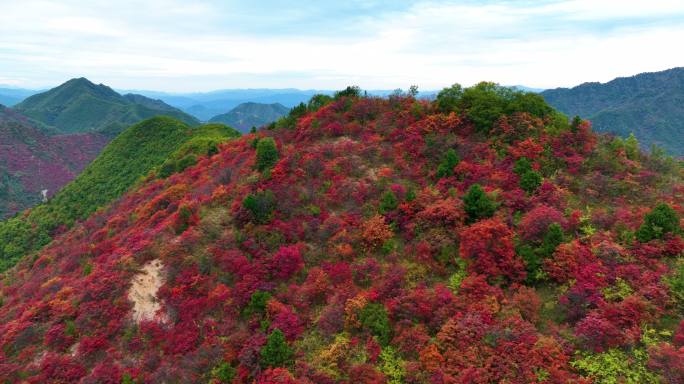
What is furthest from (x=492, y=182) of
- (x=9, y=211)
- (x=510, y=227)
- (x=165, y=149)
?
(x=9, y=211)

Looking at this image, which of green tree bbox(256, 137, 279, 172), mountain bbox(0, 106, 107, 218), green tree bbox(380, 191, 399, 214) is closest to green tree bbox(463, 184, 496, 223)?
green tree bbox(380, 191, 399, 214)

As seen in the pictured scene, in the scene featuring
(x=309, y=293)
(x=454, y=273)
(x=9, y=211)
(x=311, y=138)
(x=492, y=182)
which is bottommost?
(x=9, y=211)

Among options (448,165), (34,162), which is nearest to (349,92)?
(448,165)

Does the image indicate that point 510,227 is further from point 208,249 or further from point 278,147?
point 278,147

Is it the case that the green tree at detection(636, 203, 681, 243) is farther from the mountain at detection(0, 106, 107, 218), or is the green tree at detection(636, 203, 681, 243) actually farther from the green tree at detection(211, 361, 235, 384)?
the mountain at detection(0, 106, 107, 218)

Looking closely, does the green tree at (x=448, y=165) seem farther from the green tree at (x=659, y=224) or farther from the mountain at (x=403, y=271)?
the green tree at (x=659, y=224)
